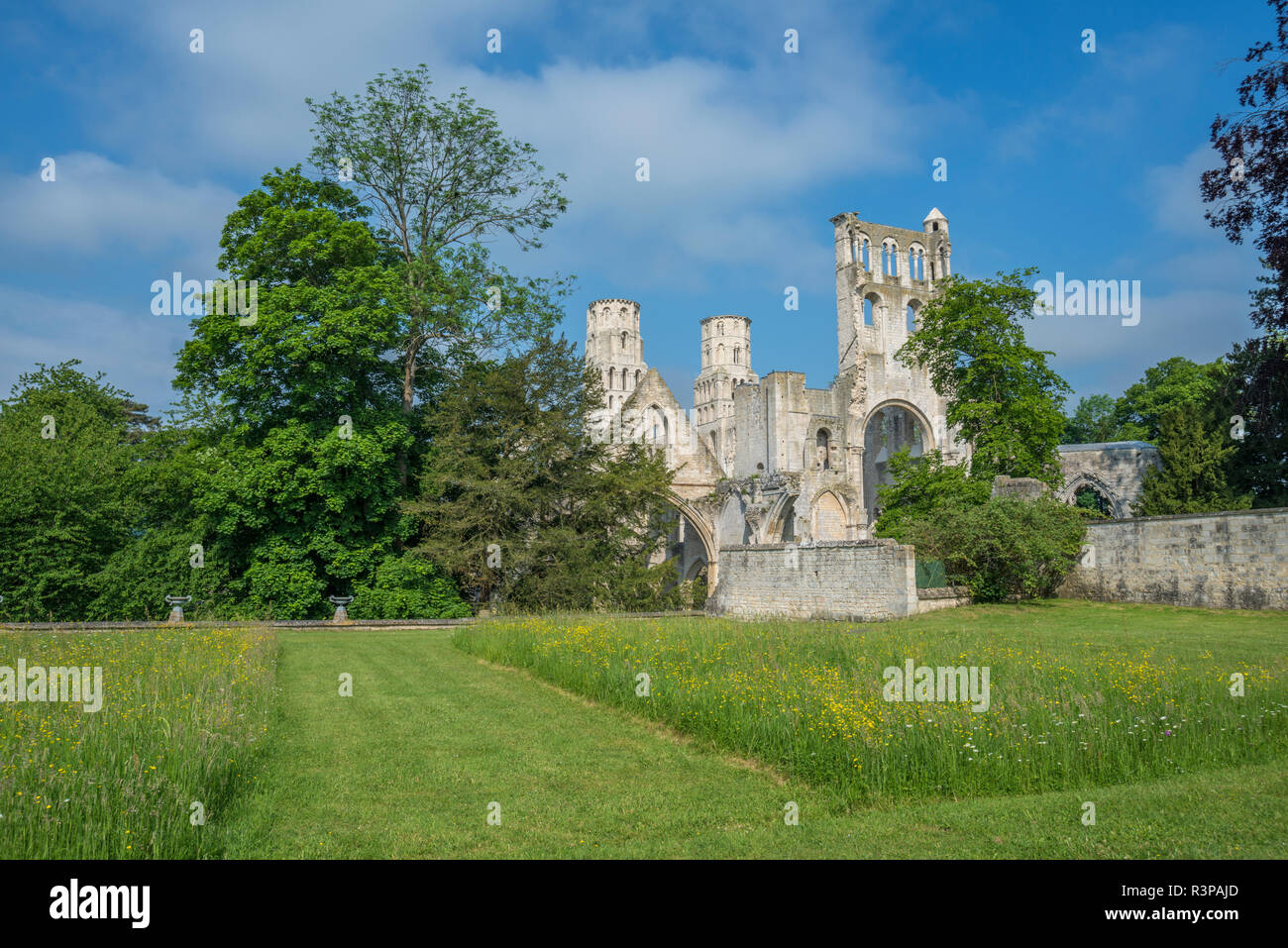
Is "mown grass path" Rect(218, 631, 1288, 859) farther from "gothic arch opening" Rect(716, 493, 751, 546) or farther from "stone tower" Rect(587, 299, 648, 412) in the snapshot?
"stone tower" Rect(587, 299, 648, 412)

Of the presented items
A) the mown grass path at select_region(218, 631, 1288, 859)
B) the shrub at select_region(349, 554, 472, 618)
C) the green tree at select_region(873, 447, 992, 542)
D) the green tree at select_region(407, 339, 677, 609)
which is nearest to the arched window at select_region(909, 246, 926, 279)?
the green tree at select_region(873, 447, 992, 542)

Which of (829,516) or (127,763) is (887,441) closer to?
(829,516)

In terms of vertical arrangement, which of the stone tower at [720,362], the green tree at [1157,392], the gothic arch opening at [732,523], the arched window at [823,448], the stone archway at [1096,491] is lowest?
the gothic arch opening at [732,523]

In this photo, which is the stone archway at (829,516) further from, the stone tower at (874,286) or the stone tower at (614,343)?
the stone tower at (614,343)

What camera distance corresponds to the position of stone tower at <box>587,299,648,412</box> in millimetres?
92562

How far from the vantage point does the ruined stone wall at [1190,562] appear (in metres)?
18.9

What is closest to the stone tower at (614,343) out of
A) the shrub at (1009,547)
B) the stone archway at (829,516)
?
the stone archway at (829,516)

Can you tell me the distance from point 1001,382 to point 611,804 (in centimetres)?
2745

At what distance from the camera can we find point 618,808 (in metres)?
7.27

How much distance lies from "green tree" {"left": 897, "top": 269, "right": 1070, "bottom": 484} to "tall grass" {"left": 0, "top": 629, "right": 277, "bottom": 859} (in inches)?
1009

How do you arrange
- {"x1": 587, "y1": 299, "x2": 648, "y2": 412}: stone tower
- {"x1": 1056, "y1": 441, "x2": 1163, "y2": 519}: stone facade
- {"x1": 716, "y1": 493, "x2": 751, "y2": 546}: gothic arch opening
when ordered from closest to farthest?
1. {"x1": 716, "y1": 493, "x2": 751, "y2": 546}: gothic arch opening
2. {"x1": 1056, "y1": 441, "x2": 1163, "y2": 519}: stone facade
3. {"x1": 587, "y1": 299, "x2": 648, "y2": 412}: stone tower

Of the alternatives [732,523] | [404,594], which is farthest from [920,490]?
[404,594]

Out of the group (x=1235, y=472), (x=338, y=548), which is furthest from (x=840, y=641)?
(x=1235, y=472)

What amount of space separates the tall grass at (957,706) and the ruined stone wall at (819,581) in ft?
22.4
